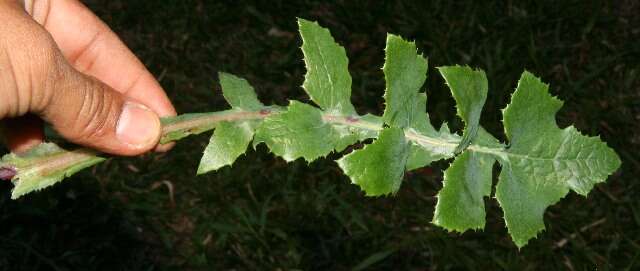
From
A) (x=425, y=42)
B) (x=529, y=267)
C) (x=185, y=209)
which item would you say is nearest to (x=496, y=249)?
(x=529, y=267)

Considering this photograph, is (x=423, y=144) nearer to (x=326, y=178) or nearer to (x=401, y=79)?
(x=401, y=79)

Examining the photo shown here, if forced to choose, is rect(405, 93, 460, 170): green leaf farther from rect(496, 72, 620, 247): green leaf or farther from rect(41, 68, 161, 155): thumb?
rect(41, 68, 161, 155): thumb

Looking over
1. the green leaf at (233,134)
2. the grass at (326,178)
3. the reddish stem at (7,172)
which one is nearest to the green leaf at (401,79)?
the green leaf at (233,134)

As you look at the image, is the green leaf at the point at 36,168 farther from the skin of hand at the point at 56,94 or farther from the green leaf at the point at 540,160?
the green leaf at the point at 540,160

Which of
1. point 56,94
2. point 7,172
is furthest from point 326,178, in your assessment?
point 7,172

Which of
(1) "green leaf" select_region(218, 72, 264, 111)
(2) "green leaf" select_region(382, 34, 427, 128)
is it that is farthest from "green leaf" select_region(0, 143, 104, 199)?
(2) "green leaf" select_region(382, 34, 427, 128)
